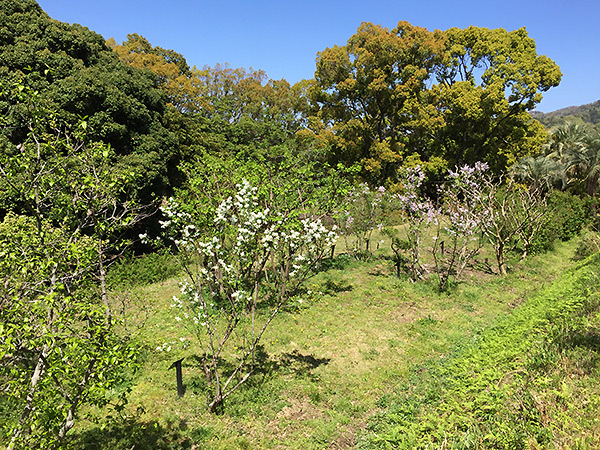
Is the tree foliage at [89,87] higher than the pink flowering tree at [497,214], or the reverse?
the tree foliage at [89,87]

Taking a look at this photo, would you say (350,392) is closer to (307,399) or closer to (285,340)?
(307,399)

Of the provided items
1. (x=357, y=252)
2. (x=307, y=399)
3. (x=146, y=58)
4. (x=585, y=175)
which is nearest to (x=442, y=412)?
(x=307, y=399)

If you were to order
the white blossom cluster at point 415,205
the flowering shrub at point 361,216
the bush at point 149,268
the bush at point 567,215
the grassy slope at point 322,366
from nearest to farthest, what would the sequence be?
1. the grassy slope at point 322,366
2. the white blossom cluster at point 415,205
3. the bush at point 149,268
4. the flowering shrub at point 361,216
5. the bush at point 567,215

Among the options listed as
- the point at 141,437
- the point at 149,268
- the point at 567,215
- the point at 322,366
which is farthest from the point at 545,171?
the point at 141,437

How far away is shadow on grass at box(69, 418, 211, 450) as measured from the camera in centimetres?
584

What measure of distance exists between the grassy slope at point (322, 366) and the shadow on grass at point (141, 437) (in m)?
0.02

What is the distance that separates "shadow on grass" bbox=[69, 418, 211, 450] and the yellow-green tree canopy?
24.2 metres

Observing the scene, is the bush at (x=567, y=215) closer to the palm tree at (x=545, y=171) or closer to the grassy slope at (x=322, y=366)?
the palm tree at (x=545, y=171)

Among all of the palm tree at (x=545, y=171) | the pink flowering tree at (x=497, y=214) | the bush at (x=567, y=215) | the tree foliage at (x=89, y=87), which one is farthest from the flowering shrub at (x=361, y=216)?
the palm tree at (x=545, y=171)

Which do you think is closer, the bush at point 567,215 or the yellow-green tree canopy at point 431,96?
the bush at point 567,215

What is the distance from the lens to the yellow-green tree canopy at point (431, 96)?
26.1m

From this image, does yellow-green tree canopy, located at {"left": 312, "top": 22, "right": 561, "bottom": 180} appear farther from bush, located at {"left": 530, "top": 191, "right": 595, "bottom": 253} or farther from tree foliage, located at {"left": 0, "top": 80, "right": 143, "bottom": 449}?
tree foliage, located at {"left": 0, "top": 80, "right": 143, "bottom": 449}

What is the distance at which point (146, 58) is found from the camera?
118 ft

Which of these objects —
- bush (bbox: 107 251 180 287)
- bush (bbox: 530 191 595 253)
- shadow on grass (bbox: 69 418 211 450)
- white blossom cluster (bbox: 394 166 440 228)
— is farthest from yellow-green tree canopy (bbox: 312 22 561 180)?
shadow on grass (bbox: 69 418 211 450)
